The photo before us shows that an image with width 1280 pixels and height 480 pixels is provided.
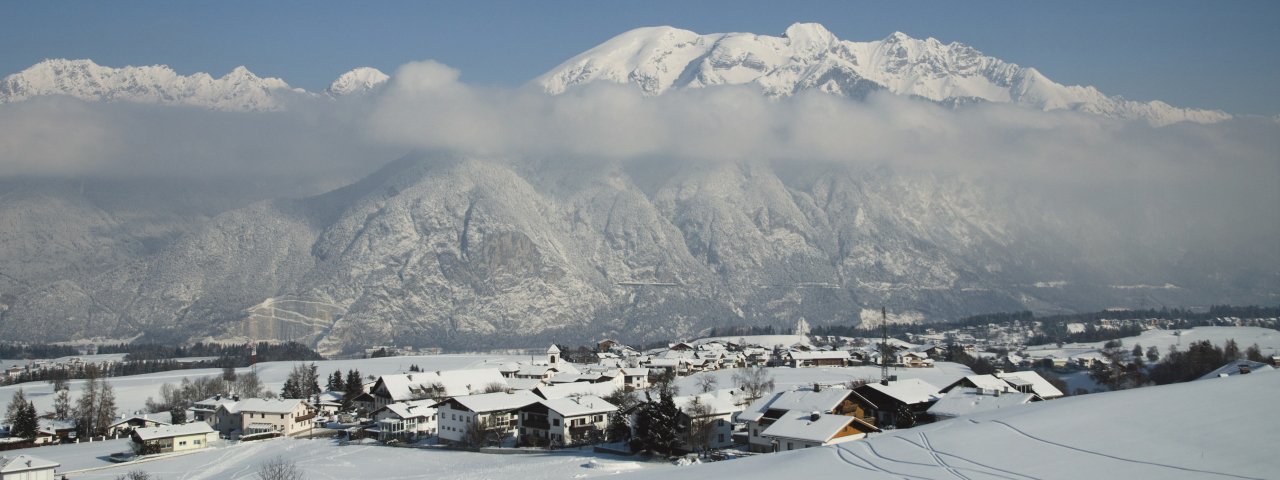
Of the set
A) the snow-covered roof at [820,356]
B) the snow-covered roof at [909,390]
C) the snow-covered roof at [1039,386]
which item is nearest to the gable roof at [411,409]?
the snow-covered roof at [909,390]

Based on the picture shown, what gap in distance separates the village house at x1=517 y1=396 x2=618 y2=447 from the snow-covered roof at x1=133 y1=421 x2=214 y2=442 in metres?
19.3

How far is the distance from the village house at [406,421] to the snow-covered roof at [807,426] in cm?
2448

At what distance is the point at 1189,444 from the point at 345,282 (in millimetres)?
178942

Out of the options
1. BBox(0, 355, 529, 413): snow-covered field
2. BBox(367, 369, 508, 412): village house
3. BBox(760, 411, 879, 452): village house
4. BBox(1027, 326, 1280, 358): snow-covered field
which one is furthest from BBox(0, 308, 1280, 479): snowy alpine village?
BBox(1027, 326, 1280, 358): snow-covered field

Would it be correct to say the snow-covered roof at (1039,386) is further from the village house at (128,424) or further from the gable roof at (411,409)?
the village house at (128,424)

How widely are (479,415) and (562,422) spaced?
5175 mm

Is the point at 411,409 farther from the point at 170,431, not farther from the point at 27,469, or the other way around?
the point at 27,469

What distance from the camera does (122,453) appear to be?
60.1 m

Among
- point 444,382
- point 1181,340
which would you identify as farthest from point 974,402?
point 1181,340

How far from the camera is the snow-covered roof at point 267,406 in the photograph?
233ft

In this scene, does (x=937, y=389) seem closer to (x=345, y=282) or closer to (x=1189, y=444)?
(x=1189, y=444)

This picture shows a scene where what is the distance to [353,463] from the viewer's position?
176 ft

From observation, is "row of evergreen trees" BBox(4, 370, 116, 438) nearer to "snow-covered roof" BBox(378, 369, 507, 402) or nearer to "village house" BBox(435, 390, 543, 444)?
"snow-covered roof" BBox(378, 369, 507, 402)

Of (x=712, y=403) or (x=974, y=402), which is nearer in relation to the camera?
(x=974, y=402)
